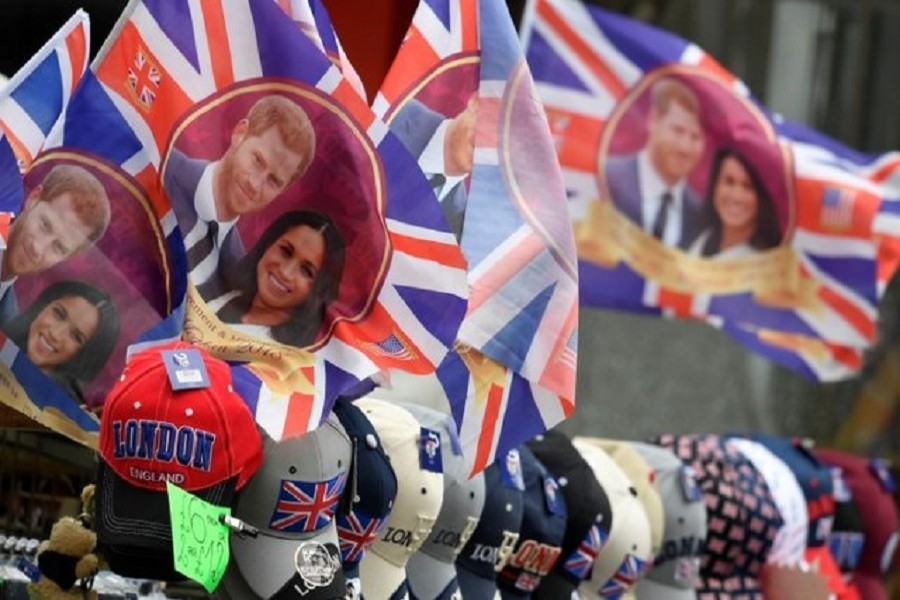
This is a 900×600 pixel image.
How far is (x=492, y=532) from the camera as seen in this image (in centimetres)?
544

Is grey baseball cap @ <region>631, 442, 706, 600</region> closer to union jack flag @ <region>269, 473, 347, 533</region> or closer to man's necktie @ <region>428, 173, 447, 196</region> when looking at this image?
man's necktie @ <region>428, 173, 447, 196</region>

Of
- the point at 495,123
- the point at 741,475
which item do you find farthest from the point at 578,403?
the point at 495,123

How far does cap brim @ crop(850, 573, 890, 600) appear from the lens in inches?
295

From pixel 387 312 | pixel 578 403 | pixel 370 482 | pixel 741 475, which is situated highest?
pixel 387 312

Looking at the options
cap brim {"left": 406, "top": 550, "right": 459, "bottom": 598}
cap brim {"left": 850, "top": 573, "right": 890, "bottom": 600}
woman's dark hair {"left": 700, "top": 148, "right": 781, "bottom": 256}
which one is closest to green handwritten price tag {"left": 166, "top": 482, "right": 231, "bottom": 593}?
cap brim {"left": 406, "top": 550, "right": 459, "bottom": 598}

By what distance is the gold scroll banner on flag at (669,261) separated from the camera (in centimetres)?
800

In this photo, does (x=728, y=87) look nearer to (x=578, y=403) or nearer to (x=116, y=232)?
(x=578, y=403)

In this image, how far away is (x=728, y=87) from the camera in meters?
8.12

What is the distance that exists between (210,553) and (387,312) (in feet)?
2.25

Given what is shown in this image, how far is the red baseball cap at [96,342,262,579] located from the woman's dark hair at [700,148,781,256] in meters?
4.01

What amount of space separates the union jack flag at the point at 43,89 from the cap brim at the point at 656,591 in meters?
2.20

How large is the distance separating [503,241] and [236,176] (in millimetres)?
815

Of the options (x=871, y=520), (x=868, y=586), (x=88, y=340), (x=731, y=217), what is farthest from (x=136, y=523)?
(x=731, y=217)

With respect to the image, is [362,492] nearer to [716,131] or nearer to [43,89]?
[43,89]
